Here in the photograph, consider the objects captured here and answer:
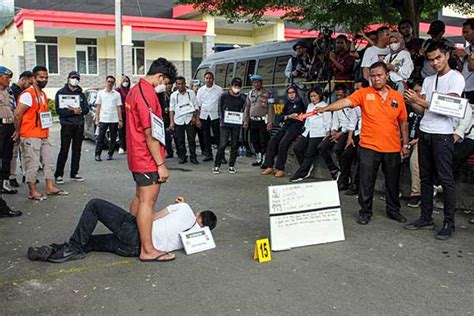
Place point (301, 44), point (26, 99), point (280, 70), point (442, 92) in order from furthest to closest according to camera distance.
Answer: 1. point (280, 70)
2. point (301, 44)
3. point (26, 99)
4. point (442, 92)

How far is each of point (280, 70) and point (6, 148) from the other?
224 inches

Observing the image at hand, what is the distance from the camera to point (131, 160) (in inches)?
185

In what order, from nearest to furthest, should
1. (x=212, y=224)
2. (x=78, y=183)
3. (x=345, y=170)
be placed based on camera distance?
(x=212, y=224) < (x=345, y=170) < (x=78, y=183)

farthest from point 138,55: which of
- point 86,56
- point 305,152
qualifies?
point 305,152

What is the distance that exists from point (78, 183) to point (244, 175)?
9.88 ft

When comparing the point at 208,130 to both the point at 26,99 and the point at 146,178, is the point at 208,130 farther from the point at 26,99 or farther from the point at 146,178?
the point at 146,178

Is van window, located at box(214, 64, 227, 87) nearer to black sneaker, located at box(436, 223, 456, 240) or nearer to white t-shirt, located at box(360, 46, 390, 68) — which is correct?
white t-shirt, located at box(360, 46, 390, 68)

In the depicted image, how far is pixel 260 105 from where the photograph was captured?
33.7 feet

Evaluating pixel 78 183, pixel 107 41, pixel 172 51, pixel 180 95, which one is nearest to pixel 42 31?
pixel 107 41

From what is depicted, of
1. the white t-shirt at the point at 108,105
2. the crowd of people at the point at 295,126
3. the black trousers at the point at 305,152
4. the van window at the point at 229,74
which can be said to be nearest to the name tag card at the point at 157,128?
the crowd of people at the point at 295,126

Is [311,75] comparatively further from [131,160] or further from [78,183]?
[131,160]

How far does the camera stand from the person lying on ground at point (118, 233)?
4.75 m

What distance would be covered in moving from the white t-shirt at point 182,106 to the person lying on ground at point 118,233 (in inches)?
243

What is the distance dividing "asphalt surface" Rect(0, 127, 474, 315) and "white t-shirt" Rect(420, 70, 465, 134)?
1.21 meters
